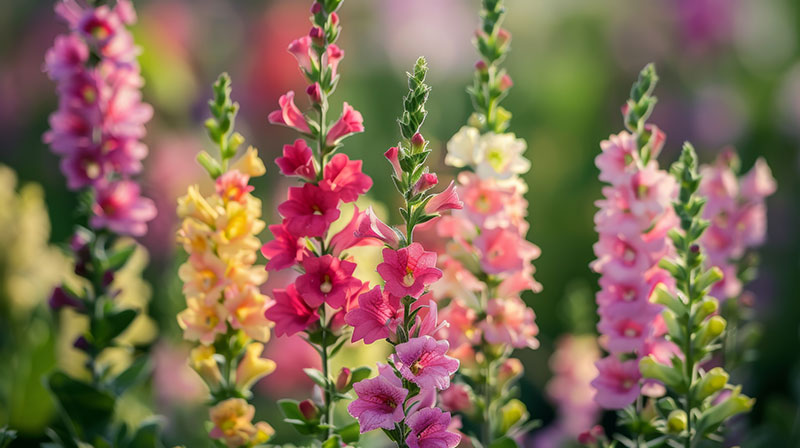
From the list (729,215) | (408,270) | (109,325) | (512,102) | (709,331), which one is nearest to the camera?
(408,270)

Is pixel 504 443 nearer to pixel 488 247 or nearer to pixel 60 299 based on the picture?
pixel 488 247

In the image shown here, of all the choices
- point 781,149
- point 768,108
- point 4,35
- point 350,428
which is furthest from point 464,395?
point 4,35

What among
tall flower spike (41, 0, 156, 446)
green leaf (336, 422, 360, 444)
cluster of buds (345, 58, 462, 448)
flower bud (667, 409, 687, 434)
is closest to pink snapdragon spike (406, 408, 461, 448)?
cluster of buds (345, 58, 462, 448)

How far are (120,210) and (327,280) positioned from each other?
0.27 m

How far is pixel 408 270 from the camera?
60cm

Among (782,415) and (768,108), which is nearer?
(782,415)

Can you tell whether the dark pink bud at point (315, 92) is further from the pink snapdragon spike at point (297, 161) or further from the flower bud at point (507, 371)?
the flower bud at point (507, 371)

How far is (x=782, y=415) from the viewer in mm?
971

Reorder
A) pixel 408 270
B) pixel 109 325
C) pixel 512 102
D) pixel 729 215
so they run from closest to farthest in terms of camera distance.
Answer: pixel 408 270, pixel 109 325, pixel 729 215, pixel 512 102

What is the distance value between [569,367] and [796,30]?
1.82 m

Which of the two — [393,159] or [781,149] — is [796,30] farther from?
[393,159]

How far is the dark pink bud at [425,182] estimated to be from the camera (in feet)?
1.99

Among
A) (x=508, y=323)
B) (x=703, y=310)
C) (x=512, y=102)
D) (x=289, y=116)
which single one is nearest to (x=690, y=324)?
(x=703, y=310)

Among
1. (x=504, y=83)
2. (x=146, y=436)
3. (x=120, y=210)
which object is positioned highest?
(x=504, y=83)
